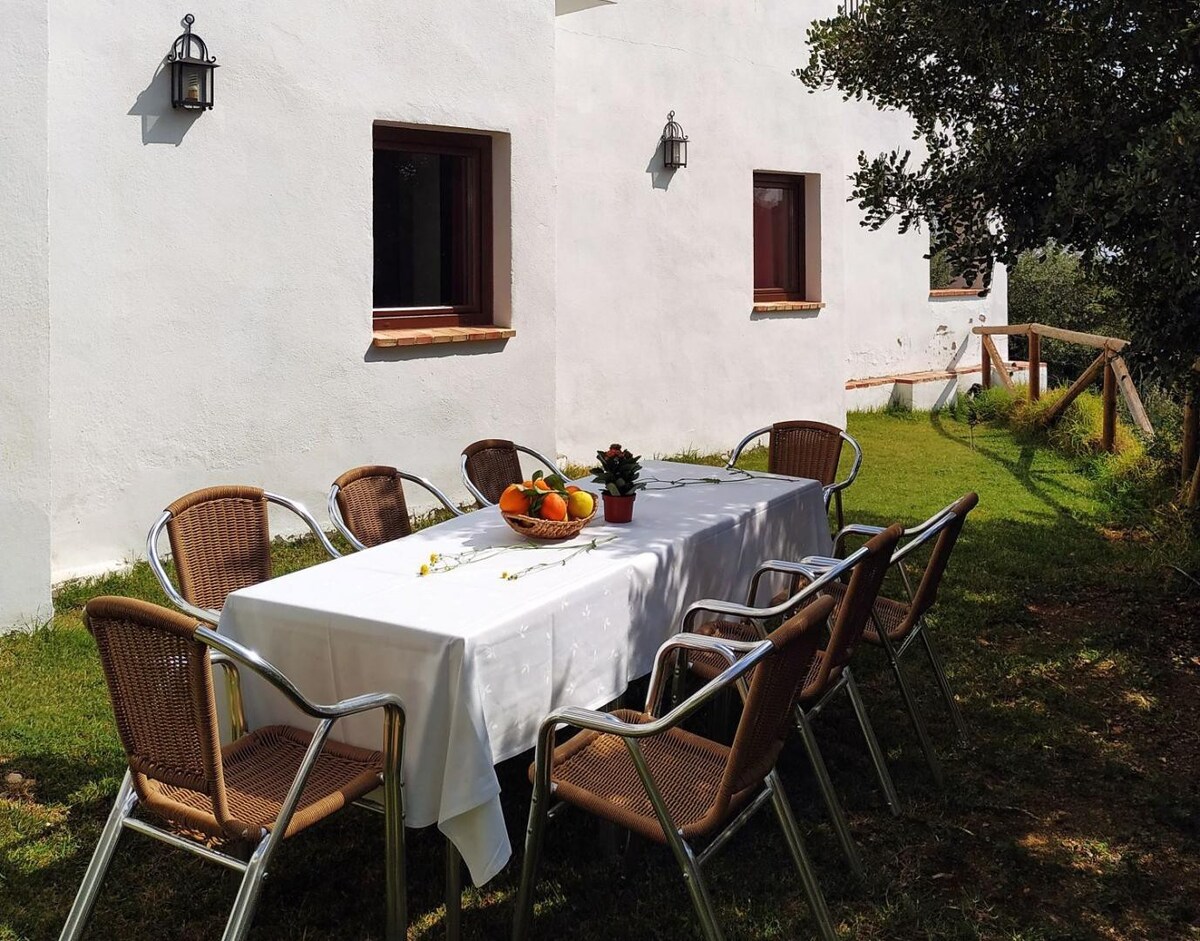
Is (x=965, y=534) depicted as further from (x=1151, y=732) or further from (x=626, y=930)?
(x=626, y=930)

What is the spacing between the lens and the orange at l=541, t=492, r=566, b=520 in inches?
152

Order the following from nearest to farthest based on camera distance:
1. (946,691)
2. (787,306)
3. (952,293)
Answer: (946,691) < (787,306) < (952,293)

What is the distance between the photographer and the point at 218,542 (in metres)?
4.05

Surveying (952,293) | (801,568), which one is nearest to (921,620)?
(801,568)

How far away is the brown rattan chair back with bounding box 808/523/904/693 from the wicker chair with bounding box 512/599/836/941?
425mm

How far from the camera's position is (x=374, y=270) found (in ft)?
24.6

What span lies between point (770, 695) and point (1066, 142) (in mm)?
2479

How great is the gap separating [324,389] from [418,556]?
3465 millimetres

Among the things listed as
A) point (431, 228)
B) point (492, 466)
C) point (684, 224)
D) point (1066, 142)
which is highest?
point (684, 224)

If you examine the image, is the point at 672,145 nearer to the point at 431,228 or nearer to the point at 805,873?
the point at 431,228

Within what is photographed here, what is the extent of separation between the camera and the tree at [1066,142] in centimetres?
356

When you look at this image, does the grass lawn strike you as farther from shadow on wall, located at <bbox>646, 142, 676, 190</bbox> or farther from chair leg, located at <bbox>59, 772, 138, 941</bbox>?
shadow on wall, located at <bbox>646, 142, 676, 190</bbox>

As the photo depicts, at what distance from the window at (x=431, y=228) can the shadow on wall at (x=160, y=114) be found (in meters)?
1.41

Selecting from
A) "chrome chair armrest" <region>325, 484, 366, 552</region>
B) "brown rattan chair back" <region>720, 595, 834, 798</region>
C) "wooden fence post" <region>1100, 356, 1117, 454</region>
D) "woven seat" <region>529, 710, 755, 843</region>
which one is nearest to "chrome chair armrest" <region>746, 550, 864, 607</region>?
"woven seat" <region>529, 710, 755, 843</region>
